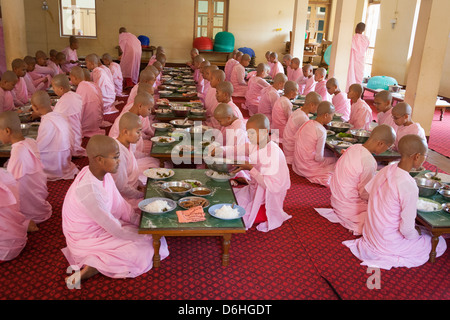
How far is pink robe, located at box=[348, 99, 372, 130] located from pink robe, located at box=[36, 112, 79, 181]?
4704 mm

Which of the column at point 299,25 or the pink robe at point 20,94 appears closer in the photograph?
the pink robe at point 20,94

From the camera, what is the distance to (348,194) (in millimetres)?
4789

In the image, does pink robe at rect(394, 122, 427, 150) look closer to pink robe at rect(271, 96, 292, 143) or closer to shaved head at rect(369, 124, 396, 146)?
shaved head at rect(369, 124, 396, 146)

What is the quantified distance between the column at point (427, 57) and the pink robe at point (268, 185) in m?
4.77

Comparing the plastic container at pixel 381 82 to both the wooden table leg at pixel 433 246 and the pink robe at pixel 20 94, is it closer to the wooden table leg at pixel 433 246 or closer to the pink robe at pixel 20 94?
the wooden table leg at pixel 433 246

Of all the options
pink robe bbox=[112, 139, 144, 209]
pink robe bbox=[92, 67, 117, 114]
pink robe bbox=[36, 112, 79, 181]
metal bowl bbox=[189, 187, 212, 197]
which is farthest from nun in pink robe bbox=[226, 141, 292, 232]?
pink robe bbox=[92, 67, 117, 114]

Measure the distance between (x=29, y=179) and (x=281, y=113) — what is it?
482cm

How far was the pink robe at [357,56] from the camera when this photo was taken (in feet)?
36.7

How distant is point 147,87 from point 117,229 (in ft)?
12.8

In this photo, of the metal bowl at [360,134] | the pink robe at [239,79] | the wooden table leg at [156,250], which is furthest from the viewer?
the pink robe at [239,79]

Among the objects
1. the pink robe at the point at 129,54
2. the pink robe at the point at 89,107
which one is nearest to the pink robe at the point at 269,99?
the pink robe at the point at 89,107

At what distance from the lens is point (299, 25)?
13.0 meters

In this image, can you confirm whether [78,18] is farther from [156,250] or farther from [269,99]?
[156,250]

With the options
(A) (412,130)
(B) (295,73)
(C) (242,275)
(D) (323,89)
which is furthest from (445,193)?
(B) (295,73)
